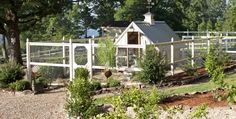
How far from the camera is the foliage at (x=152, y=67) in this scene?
1741cm

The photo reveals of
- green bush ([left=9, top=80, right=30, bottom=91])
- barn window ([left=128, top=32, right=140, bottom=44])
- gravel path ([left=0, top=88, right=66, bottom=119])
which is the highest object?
barn window ([left=128, top=32, right=140, bottom=44])

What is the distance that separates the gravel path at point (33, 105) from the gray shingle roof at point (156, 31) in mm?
5861

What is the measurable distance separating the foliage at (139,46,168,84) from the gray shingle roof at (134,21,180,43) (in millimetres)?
4868

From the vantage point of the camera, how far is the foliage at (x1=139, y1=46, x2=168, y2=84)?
17.4 metres

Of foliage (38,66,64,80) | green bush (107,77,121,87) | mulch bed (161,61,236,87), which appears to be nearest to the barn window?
mulch bed (161,61,236,87)

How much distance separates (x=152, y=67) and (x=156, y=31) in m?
6.72

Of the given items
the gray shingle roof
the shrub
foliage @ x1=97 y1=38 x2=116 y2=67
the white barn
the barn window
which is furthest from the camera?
the gray shingle roof

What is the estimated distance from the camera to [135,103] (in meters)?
6.51

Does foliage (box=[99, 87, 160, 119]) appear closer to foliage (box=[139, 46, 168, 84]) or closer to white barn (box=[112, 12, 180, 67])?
foliage (box=[139, 46, 168, 84])

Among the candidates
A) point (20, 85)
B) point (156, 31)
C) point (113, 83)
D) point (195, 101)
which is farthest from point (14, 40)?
point (195, 101)

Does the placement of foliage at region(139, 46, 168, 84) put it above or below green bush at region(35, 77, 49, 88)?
above

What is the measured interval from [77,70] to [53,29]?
4243 centimetres

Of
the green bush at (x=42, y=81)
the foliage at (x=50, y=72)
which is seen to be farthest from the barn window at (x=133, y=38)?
the green bush at (x=42, y=81)

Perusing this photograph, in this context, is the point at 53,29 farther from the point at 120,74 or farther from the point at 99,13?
the point at 120,74
